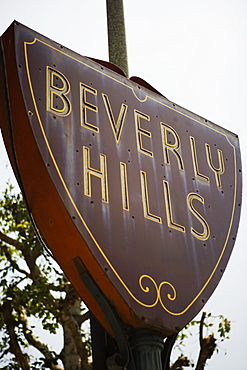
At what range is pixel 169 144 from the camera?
3705 mm

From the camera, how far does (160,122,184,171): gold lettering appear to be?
365 centimetres

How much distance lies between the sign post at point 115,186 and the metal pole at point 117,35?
1.77ft

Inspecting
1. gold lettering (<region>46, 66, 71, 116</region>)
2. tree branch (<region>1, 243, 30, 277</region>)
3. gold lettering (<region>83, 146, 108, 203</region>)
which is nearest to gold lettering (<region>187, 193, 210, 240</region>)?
gold lettering (<region>83, 146, 108, 203</region>)

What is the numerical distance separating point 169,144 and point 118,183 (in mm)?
618

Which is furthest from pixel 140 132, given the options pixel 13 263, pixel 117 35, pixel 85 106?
pixel 13 263

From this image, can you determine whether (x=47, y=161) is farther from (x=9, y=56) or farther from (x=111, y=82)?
(x=111, y=82)

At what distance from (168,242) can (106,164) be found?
1.74 feet

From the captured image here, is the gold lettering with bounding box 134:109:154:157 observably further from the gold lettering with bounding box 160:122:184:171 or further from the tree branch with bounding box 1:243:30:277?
the tree branch with bounding box 1:243:30:277

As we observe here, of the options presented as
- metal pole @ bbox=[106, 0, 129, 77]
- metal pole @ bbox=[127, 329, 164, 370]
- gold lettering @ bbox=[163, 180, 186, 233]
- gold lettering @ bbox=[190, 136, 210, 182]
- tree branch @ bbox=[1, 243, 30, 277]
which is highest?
tree branch @ bbox=[1, 243, 30, 277]

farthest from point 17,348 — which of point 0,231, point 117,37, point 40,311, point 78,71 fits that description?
point 78,71

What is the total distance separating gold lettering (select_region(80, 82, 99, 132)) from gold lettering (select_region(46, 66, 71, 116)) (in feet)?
0.28

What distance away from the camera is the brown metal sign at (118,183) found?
2936 millimetres

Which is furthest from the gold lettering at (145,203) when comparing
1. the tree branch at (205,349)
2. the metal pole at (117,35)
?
the tree branch at (205,349)

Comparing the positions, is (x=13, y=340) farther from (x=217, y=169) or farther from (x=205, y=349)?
(x=217, y=169)
